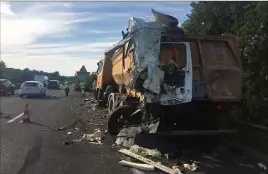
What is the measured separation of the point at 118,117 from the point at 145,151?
2.68m

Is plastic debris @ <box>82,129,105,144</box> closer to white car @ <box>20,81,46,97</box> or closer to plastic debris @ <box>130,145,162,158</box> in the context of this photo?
plastic debris @ <box>130,145,162,158</box>

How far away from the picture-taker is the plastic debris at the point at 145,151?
8.66 meters

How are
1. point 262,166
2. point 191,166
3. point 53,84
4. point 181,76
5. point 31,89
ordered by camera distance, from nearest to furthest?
1. point 191,166
2. point 262,166
3. point 181,76
4. point 31,89
5. point 53,84

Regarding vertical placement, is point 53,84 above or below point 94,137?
above

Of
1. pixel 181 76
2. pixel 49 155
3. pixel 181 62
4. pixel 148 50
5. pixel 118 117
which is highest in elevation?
pixel 148 50

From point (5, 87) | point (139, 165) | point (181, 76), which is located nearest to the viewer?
point (139, 165)

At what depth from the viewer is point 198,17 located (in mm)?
16422

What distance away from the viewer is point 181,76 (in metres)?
9.42

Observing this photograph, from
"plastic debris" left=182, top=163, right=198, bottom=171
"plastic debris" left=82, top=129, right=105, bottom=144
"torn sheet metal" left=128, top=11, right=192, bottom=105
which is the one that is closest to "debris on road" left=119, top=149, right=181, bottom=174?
"plastic debris" left=182, top=163, right=198, bottom=171

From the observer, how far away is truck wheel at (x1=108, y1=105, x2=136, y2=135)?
36.8 feet

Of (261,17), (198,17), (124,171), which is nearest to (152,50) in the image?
(124,171)

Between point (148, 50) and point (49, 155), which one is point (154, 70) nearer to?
point (148, 50)

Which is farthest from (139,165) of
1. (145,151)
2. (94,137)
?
(94,137)

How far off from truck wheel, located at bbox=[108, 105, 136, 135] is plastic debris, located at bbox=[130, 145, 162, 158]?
2023 mm
